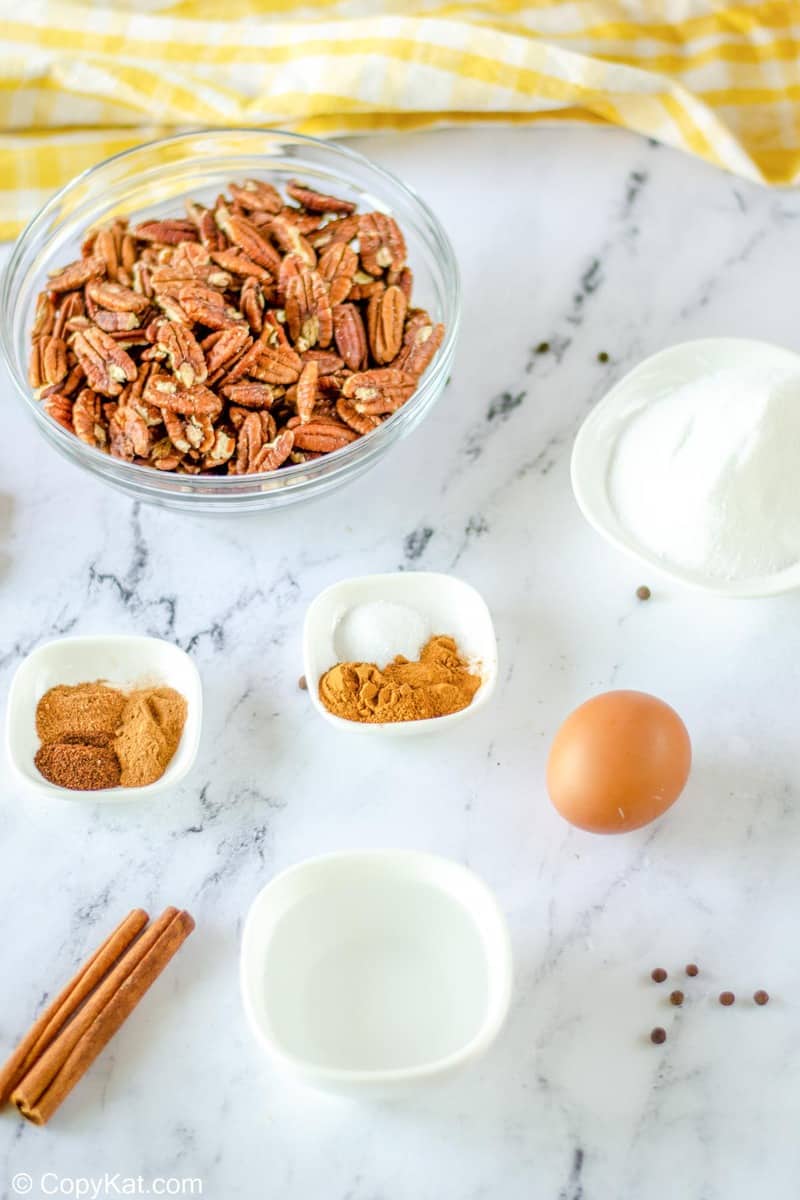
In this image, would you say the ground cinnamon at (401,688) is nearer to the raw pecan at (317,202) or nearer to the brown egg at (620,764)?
the brown egg at (620,764)

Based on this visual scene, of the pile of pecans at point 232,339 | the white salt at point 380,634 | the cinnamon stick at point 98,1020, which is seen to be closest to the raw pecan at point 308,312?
the pile of pecans at point 232,339

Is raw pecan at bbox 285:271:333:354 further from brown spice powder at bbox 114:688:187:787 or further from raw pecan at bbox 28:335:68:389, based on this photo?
brown spice powder at bbox 114:688:187:787

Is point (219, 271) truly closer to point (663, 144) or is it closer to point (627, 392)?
point (627, 392)

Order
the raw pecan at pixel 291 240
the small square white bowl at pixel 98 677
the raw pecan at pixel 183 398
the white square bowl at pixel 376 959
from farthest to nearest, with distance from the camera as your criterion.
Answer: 1. the raw pecan at pixel 291 240
2. the raw pecan at pixel 183 398
3. the small square white bowl at pixel 98 677
4. the white square bowl at pixel 376 959

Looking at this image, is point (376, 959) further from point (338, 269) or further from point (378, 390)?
point (338, 269)

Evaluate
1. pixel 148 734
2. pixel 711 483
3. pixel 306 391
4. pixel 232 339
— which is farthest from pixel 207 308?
pixel 711 483

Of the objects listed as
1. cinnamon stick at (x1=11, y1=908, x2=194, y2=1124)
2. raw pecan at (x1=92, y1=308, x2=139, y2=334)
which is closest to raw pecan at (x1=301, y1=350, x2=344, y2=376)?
raw pecan at (x1=92, y1=308, x2=139, y2=334)
